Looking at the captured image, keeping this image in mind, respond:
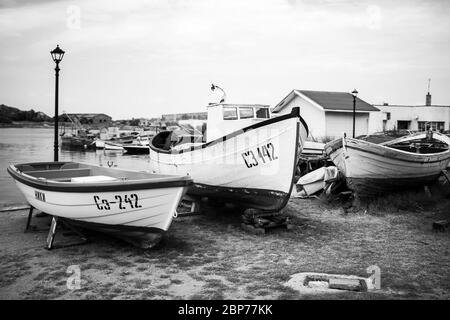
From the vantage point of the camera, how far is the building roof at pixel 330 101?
29.3 m

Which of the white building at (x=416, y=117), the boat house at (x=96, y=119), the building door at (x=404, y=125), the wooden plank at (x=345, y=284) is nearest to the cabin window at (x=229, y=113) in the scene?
the wooden plank at (x=345, y=284)

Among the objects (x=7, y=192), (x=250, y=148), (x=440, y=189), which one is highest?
(x=250, y=148)

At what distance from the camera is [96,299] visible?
16.8 ft

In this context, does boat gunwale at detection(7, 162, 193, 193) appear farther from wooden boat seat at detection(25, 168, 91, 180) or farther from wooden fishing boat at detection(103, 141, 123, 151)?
Result: wooden fishing boat at detection(103, 141, 123, 151)

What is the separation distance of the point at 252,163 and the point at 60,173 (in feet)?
14.8

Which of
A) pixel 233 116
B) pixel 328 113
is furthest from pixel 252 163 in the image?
pixel 328 113

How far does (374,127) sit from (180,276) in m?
30.9

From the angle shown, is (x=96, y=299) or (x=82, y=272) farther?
(x=82, y=272)

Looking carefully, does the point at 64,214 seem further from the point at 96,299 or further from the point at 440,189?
the point at 440,189

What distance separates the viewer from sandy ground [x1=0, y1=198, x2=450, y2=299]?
5348 millimetres

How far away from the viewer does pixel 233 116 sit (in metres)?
11.4

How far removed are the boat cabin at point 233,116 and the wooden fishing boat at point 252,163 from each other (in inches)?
48.4

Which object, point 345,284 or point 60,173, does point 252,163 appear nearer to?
point 345,284

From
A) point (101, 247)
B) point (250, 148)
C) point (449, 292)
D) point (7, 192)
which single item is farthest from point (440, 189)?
point (7, 192)
